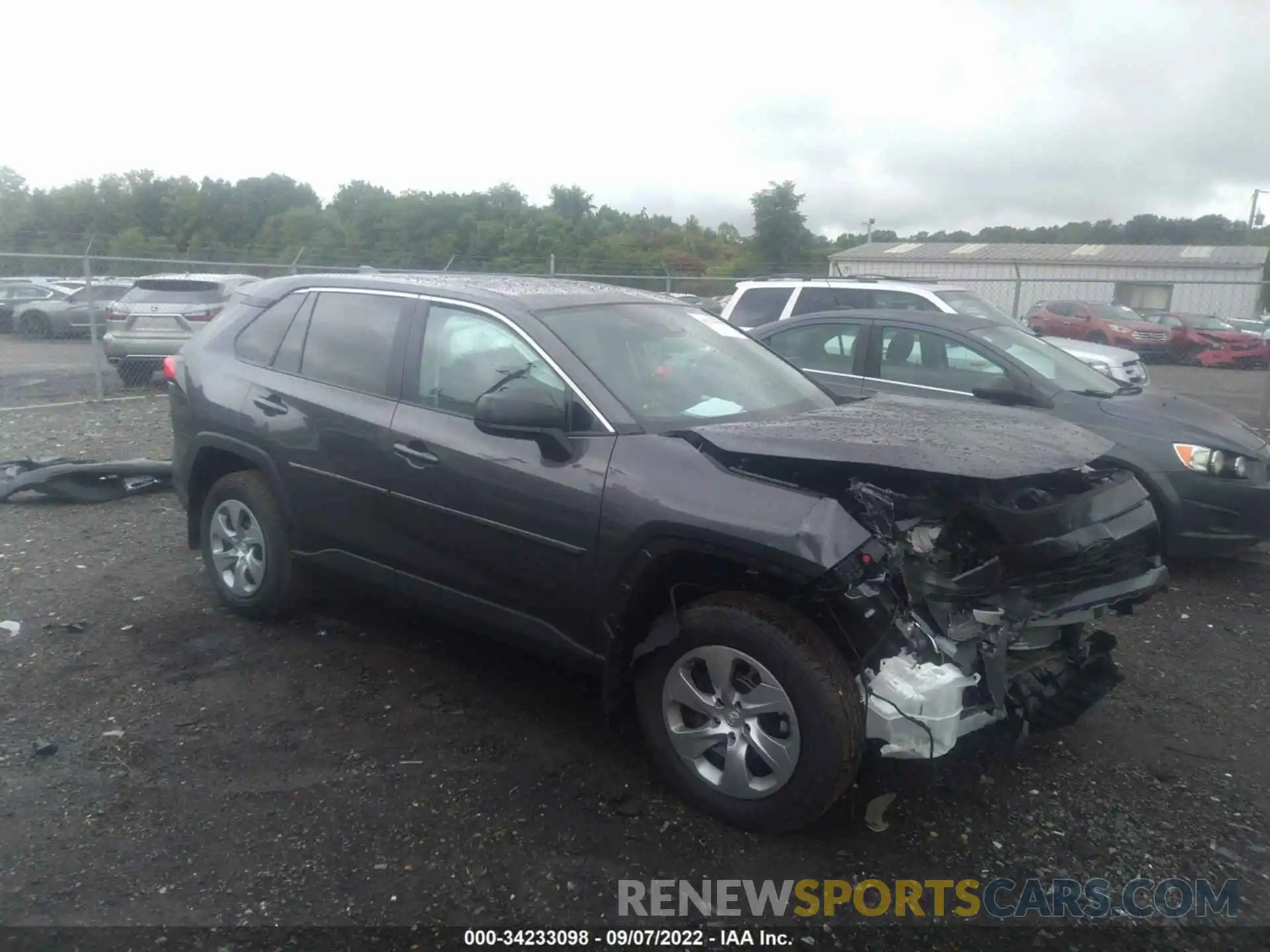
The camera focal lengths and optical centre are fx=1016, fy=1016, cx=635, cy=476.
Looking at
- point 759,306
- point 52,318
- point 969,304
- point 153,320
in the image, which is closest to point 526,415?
point 969,304

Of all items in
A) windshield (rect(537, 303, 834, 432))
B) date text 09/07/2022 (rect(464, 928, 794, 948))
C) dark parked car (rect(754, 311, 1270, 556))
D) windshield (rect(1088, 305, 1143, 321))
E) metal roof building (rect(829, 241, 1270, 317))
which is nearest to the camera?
date text 09/07/2022 (rect(464, 928, 794, 948))

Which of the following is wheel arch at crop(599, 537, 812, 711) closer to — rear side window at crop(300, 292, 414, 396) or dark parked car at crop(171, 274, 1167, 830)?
dark parked car at crop(171, 274, 1167, 830)

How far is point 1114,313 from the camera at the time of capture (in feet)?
81.1

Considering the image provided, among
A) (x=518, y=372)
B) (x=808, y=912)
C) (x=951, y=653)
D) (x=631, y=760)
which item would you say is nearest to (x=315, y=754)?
(x=631, y=760)

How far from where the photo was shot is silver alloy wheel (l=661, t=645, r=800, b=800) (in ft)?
10.7

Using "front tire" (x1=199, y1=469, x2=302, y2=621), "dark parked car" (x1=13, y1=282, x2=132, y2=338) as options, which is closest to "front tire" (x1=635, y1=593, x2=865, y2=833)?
"front tire" (x1=199, y1=469, x2=302, y2=621)

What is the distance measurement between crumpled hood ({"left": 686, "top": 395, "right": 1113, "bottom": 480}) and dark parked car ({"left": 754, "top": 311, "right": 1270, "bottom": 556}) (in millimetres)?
928

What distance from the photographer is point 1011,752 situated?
399cm

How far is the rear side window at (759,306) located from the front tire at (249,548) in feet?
19.8

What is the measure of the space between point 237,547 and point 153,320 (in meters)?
10.2

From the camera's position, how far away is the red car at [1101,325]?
77.0 ft

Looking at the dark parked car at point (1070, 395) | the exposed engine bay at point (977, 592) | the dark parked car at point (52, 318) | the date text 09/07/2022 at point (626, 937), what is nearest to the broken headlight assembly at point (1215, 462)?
the dark parked car at point (1070, 395)

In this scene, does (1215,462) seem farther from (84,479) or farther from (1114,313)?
(1114,313)

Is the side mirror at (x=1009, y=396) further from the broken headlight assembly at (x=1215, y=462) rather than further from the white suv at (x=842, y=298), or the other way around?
the white suv at (x=842, y=298)
